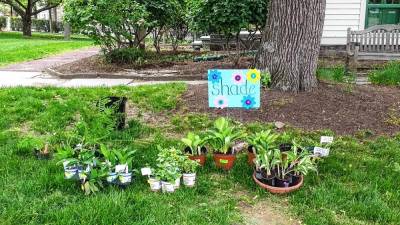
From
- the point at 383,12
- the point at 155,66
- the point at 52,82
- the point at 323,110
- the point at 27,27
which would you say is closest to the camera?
the point at 323,110

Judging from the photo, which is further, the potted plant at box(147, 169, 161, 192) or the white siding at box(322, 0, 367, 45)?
the white siding at box(322, 0, 367, 45)

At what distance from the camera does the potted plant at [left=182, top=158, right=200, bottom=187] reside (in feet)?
11.3

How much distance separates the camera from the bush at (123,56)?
9573 mm

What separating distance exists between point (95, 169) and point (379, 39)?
7.64 meters

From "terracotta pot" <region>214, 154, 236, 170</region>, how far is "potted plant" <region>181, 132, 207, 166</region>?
13 cm

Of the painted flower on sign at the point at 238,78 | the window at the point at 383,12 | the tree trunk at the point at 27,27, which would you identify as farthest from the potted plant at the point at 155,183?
the tree trunk at the point at 27,27

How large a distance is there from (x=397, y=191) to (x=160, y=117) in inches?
115

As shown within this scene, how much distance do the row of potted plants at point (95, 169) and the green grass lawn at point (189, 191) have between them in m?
0.08

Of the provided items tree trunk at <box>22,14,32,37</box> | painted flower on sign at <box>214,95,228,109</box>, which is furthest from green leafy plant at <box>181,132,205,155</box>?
tree trunk at <box>22,14,32,37</box>

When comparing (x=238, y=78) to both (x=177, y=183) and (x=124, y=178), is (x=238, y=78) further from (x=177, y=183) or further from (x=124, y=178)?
(x=124, y=178)

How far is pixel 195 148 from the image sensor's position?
12.6 ft

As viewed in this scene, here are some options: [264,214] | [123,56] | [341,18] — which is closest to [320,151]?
[264,214]

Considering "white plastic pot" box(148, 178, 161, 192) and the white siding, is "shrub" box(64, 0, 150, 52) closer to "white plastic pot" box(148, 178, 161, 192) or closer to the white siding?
the white siding

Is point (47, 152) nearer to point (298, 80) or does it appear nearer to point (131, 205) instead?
point (131, 205)
